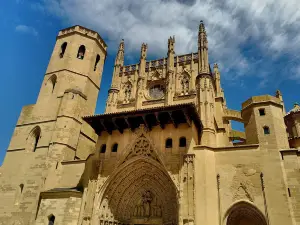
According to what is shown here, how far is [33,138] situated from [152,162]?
8664 millimetres

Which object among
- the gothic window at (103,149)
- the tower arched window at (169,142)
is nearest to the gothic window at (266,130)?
the tower arched window at (169,142)

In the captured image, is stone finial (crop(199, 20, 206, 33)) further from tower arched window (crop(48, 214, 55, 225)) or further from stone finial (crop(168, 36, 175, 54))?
tower arched window (crop(48, 214, 55, 225))

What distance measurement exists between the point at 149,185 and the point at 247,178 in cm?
456

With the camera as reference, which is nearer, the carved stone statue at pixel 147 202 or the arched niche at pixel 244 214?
the arched niche at pixel 244 214

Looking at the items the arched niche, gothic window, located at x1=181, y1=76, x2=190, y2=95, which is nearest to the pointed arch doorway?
the arched niche

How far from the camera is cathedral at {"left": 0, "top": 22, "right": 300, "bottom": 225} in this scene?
1066 centimetres

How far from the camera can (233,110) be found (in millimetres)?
18953

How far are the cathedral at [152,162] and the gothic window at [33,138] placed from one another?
6cm

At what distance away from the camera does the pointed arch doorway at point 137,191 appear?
1190cm

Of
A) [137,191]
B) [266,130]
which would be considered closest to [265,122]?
[266,130]

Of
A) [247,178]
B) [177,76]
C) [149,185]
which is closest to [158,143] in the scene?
[149,185]

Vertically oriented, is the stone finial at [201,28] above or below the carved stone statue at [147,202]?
above

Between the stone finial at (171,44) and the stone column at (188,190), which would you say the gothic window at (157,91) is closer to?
the stone finial at (171,44)

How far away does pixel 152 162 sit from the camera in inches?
472
